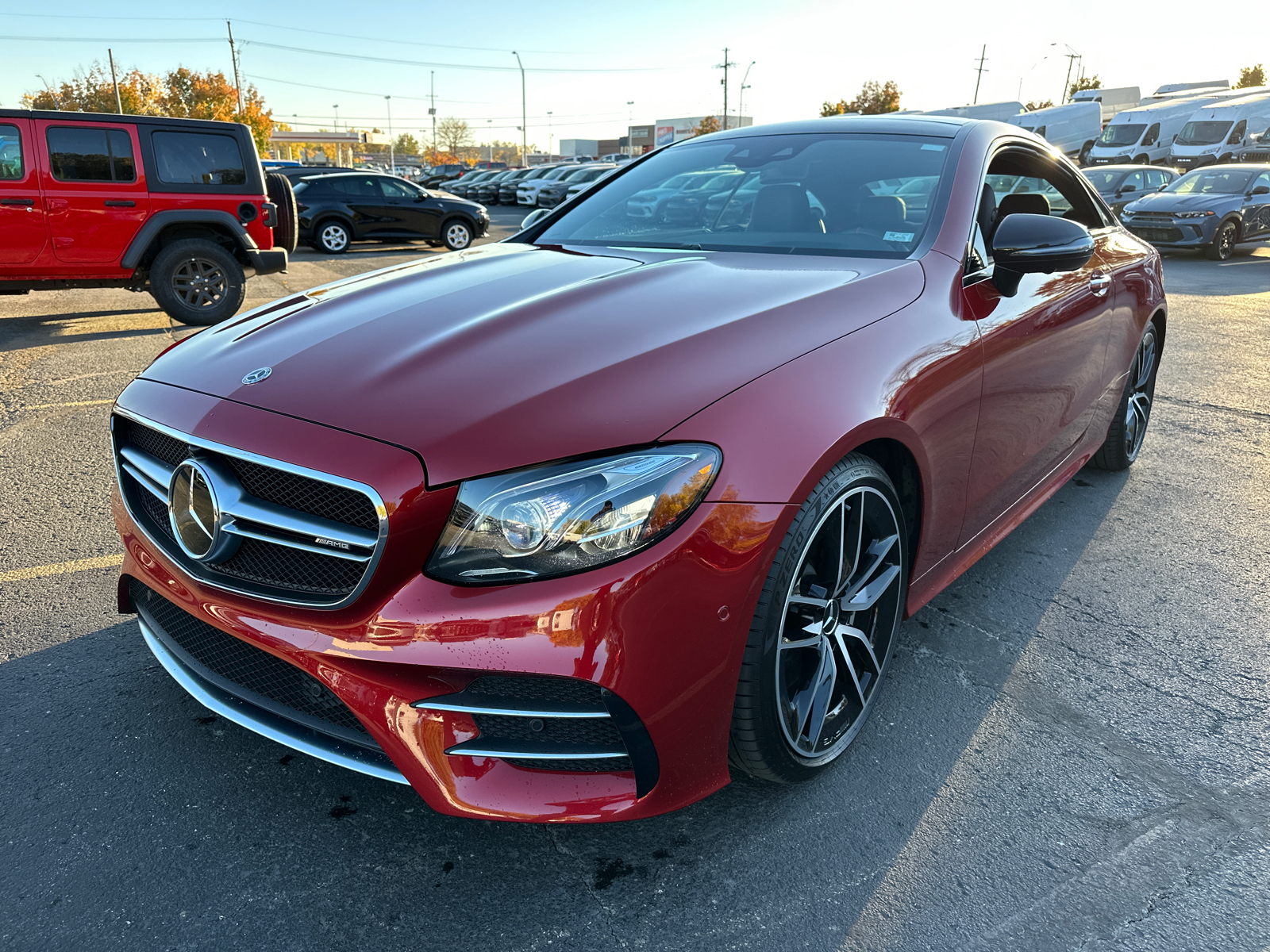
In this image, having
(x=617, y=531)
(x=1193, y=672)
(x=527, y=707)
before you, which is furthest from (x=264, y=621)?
(x=1193, y=672)

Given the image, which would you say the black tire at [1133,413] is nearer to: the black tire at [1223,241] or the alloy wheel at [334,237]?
the black tire at [1223,241]

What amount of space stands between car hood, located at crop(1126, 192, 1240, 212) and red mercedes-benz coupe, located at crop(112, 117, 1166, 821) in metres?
15.5

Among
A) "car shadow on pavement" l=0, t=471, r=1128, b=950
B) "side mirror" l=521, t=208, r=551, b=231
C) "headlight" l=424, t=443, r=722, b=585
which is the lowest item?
"car shadow on pavement" l=0, t=471, r=1128, b=950

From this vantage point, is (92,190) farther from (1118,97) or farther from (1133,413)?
(1118,97)

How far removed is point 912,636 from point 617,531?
5.54 ft

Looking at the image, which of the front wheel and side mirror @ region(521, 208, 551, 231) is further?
the front wheel

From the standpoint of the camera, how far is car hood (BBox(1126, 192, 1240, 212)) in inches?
598

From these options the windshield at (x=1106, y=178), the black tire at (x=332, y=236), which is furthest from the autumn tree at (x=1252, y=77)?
the black tire at (x=332, y=236)

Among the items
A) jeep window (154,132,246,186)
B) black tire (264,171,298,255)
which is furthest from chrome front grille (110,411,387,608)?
black tire (264,171,298,255)

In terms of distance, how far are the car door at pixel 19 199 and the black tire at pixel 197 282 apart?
3.11 ft

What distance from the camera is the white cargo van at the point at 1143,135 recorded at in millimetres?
30375

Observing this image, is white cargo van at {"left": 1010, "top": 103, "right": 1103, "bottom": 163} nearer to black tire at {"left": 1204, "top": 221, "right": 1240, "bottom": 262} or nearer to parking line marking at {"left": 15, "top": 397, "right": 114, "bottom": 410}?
black tire at {"left": 1204, "top": 221, "right": 1240, "bottom": 262}

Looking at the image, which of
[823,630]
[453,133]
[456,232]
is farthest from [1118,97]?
[453,133]

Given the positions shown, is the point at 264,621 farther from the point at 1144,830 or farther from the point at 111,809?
the point at 1144,830
